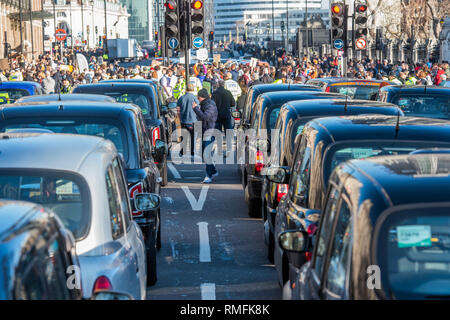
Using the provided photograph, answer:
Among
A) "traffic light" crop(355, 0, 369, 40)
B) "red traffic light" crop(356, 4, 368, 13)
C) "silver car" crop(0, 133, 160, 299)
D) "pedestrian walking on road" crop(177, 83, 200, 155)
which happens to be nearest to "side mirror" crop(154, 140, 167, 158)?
"silver car" crop(0, 133, 160, 299)

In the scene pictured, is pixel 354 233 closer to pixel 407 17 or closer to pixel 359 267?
pixel 359 267

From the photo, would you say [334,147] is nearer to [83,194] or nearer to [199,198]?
[83,194]

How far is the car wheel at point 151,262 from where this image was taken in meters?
8.20

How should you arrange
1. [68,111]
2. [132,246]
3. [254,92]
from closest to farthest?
[132,246] → [68,111] → [254,92]

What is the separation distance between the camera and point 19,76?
36.2 m

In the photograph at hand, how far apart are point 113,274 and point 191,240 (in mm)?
6004

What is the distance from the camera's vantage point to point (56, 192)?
5.47m

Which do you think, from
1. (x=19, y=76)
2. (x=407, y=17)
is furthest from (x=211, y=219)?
(x=407, y=17)

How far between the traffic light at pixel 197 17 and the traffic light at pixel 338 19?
5.55m

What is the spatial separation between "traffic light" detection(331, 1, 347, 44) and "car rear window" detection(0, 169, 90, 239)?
24.3 meters

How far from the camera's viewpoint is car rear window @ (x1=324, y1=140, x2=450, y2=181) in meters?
6.60

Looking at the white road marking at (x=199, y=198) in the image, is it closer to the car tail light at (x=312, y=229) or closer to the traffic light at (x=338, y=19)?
the car tail light at (x=312, y=229)

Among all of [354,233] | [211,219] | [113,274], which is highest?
[354,233]

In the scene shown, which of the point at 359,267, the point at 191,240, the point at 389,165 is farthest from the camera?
the point at 191,240
